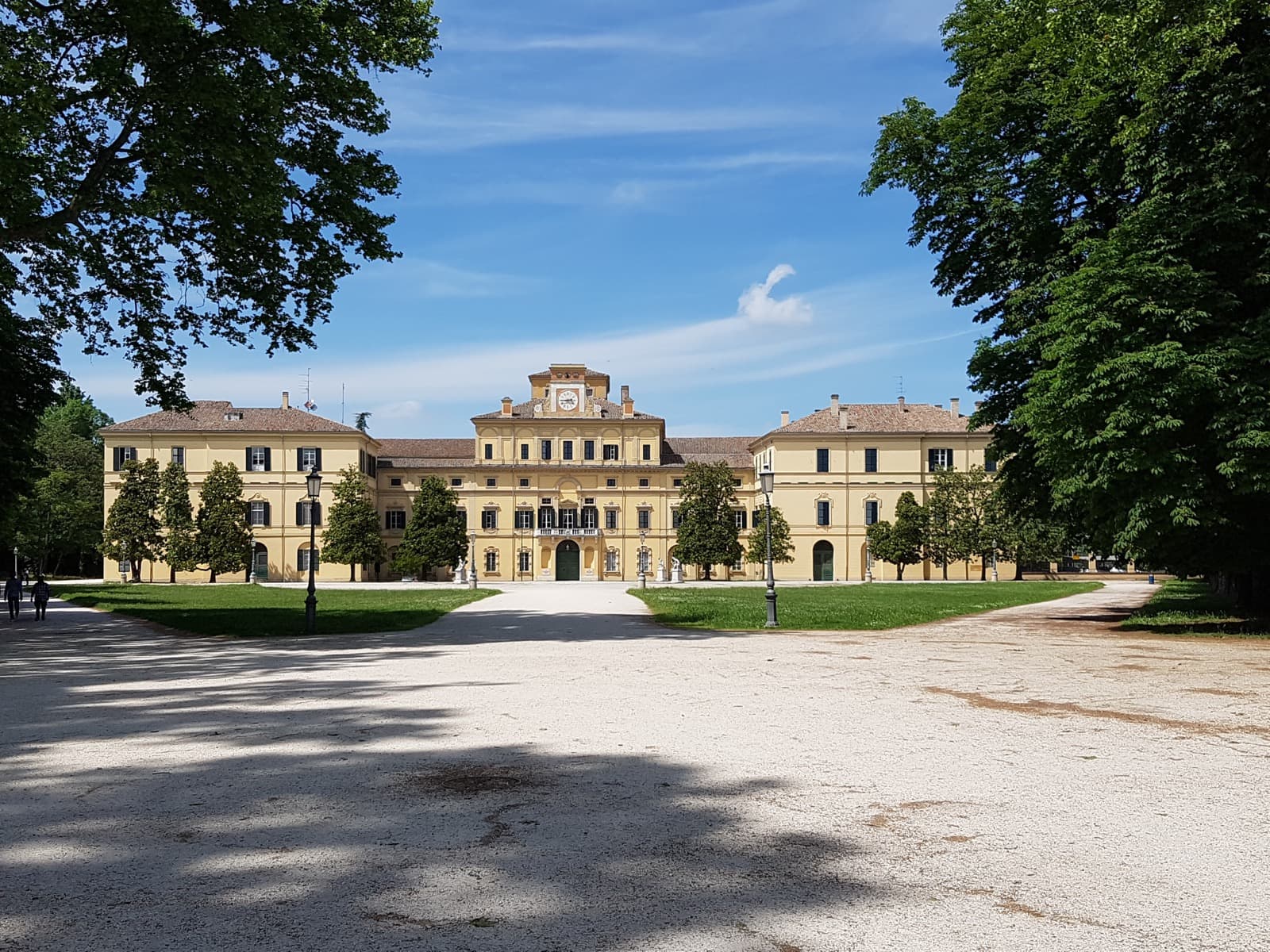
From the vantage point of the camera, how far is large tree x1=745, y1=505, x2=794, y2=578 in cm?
6169

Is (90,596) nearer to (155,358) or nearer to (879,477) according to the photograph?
(155,358)

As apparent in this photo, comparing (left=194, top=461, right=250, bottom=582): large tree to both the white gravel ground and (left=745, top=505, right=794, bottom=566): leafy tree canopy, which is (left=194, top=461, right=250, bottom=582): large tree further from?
the white gravel ground

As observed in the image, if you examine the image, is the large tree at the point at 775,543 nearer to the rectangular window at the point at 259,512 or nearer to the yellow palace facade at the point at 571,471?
the yellow palace facade at the point at 571,471

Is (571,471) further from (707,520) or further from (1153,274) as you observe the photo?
(1153,274)

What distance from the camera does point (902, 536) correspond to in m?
62.7

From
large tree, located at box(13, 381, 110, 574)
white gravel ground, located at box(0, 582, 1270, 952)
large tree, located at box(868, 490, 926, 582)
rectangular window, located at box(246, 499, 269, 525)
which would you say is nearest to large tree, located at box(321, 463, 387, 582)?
rectangular window, located at box(246, 499, 269, 525)

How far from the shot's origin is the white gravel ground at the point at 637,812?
3924mm

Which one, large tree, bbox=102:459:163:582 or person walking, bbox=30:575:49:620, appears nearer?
person walking, bbox=30:575:49:620

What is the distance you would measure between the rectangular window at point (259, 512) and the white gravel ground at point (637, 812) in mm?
58672

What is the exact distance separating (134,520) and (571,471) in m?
29.5

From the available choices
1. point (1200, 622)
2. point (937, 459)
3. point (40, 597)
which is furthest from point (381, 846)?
point (937, 459)

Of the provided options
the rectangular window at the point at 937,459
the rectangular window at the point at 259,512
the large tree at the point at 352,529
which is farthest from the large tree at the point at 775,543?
the rectangular window at the point at 259,512

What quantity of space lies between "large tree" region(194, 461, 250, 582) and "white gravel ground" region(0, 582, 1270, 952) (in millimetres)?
52989

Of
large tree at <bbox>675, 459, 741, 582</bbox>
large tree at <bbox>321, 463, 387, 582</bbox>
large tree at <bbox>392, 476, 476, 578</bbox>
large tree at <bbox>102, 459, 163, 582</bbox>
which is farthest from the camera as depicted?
large tree at <bbox>392, 476, 476, 578</bbox>
